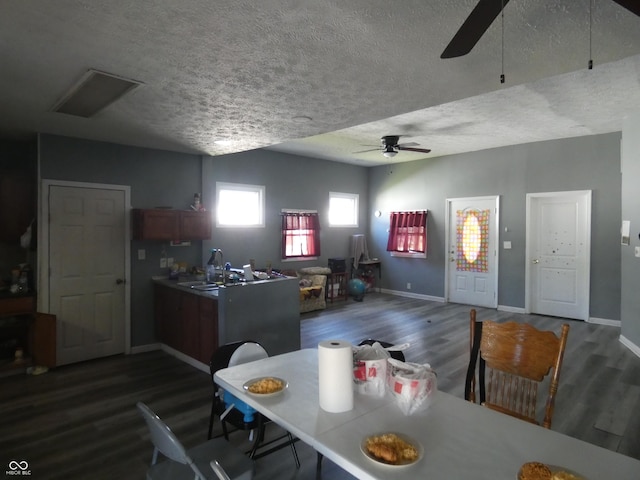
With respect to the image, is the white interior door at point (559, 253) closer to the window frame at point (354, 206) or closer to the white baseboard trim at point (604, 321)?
the white baseboard trim at point (604, 321)

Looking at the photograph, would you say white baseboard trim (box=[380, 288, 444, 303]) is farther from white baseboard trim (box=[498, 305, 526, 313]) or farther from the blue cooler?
the blue cooler

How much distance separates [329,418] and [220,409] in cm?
122

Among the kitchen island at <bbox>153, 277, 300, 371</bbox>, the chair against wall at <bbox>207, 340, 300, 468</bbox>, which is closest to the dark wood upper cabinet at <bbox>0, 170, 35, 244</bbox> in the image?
the kitchen island at <bbox>153, 277, 300, 371</bbox>

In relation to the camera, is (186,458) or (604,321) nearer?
(186,458)

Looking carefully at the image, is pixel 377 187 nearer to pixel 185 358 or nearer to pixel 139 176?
pixel 139 176

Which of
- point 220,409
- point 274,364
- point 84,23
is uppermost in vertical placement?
point 84,23

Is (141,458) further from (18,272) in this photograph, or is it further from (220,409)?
Result: (18,272)

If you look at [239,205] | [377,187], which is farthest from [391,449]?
[377,187]

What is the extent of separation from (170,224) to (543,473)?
4.48 m

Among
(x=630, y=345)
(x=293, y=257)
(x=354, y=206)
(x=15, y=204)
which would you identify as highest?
(x=354, y=206)

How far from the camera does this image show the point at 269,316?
13.2 ft

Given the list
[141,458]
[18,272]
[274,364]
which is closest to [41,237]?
[18,272]

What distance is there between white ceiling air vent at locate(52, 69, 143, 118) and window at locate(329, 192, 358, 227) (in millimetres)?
5248

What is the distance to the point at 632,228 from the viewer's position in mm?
4465
